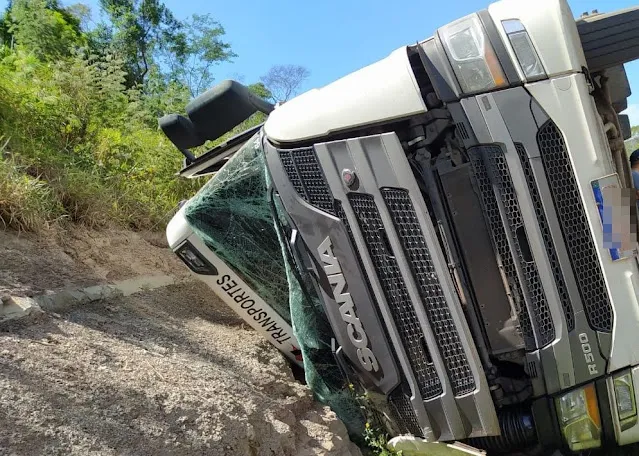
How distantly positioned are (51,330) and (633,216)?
101 inches

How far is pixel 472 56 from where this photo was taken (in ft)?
7.09

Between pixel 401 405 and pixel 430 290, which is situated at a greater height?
pixel 430 290

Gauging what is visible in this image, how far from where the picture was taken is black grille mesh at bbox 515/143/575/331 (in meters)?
2.11

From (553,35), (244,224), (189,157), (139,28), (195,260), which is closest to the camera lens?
(553,35)

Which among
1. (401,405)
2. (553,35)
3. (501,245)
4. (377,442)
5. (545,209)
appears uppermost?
(553,35)

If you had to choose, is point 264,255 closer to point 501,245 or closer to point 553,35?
point 501,245

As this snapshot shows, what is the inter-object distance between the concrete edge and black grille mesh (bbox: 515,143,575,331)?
7.53 feet

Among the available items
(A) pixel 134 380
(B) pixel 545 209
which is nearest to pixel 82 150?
(A) pixel 134 380

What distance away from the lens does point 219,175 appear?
9.63 ft

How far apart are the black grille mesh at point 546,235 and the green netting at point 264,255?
42.1 inches

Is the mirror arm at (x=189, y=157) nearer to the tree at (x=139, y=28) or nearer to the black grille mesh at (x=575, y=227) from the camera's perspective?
the black grille mesh at (x=575, y=227)

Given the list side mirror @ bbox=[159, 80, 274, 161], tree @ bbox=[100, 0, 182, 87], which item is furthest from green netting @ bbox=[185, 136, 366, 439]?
tree @ bbox=[100, 0, 182, 87]

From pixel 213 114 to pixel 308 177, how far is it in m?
0.91

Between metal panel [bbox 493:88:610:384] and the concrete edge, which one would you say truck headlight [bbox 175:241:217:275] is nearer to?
the concrete edge
